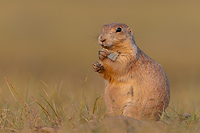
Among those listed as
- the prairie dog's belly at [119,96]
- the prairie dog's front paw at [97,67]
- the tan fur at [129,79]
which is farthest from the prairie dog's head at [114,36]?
the prairie dog's belly at [119,96]

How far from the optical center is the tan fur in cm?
552

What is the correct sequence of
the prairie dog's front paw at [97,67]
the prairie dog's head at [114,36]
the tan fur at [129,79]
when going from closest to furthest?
the tan fur at [129,79], the prairie dog's head at [114,36], the prairie dog's front paw at [97,67]

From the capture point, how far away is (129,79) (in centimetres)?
570

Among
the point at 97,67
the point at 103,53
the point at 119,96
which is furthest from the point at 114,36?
the point at 119,96

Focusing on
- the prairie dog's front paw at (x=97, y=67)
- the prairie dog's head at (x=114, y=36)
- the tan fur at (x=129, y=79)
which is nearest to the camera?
the tan fur at (x=129, y=79)

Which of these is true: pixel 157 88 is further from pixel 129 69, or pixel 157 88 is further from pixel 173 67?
pixel 173 67

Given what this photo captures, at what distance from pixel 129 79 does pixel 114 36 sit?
73 centimetres

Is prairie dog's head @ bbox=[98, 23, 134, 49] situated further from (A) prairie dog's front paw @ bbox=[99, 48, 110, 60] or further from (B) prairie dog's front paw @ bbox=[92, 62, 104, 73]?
(B) prairie dog's front paw @ bbox=[92, 62, 104, 73]

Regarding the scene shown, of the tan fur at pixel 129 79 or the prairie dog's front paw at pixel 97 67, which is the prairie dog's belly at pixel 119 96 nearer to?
the tan fur at pixel 129 79

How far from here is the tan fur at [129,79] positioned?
5.52 meters

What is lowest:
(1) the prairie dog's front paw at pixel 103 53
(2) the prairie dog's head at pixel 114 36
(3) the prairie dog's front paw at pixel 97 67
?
(3) the prairie dog's front paw at pixel 97 67

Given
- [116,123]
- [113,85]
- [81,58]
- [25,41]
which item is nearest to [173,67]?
[81,58]

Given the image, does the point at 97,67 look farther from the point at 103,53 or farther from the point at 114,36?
the point at 114,36

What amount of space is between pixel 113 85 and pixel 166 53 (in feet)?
56.9
